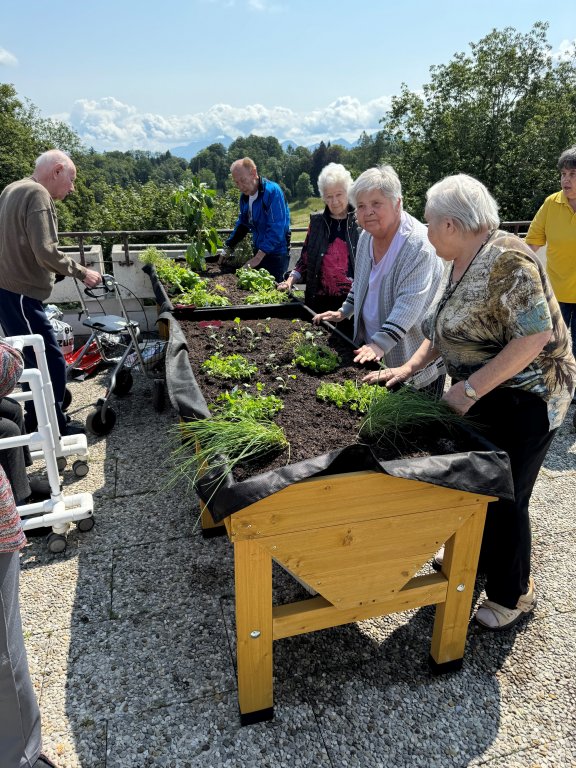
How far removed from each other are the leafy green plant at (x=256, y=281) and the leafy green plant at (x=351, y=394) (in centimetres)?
246

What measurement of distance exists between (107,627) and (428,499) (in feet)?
5.34

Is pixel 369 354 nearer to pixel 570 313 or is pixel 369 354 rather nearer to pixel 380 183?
pixel 380 183

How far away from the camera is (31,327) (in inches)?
154

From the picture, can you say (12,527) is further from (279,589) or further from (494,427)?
(494,427)

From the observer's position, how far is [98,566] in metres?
2.98

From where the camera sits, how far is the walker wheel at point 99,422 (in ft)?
14.5

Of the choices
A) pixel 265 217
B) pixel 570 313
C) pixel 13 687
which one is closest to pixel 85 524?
pixel 13 687

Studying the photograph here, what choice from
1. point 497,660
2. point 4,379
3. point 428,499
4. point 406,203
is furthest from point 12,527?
point 406,203

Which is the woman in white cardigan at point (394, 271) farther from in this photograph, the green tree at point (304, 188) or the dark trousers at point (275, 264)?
the green tree at point (304, 188)

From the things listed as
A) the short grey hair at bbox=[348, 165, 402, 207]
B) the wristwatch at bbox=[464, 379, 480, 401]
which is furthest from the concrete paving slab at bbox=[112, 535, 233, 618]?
the short grey hair at bbox=[348, 165, 402, 207]

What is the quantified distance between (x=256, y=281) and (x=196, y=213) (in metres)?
1.13

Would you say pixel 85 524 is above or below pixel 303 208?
above

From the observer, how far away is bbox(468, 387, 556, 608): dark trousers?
7.41 feet

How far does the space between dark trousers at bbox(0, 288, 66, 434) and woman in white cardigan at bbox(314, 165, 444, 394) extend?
89.2 inches
